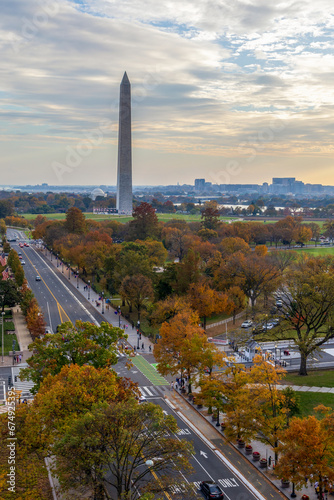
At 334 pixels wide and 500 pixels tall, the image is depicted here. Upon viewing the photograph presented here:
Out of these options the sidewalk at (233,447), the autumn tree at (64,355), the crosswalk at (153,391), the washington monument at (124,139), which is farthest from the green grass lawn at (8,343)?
the washington monument at (124,139)

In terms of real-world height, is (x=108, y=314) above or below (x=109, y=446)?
below

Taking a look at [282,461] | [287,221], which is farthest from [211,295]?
[287,221]

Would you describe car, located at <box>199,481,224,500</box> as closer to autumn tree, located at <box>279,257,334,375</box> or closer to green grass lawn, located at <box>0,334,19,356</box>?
autumn tree, located at <box>279,257,334,375</box>

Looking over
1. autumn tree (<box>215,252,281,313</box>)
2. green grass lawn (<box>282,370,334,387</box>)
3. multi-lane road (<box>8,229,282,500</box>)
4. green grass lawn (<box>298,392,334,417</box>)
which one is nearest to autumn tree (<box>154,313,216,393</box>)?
multi-lane road (<box>8,229,282,500</box>)

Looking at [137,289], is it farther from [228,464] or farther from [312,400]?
[228,464]

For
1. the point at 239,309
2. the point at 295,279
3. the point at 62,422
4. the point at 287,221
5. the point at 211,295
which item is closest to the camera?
the point at 62,422

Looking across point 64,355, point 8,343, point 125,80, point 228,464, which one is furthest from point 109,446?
point 125,80

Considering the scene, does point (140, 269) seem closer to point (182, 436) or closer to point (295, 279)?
point (295, 279)
